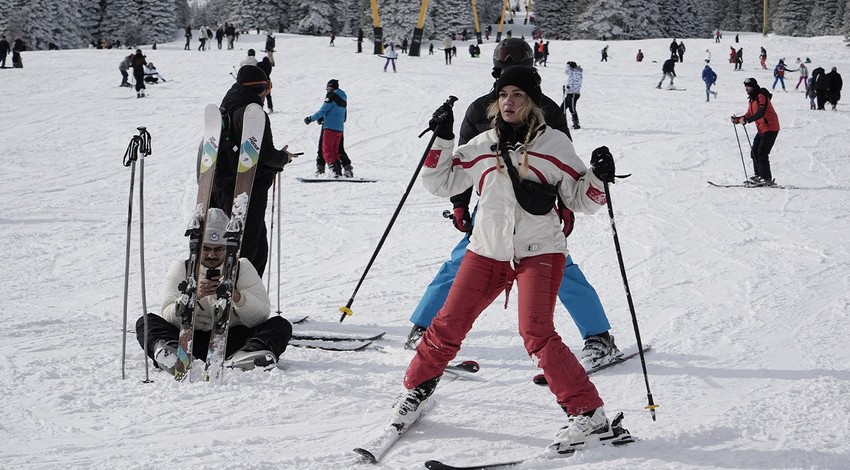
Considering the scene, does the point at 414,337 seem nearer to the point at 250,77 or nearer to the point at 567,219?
the point at 567,219

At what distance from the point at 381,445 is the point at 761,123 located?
10088 mm

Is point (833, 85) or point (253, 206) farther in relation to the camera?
point (833, 85)

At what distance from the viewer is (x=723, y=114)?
65.8ft

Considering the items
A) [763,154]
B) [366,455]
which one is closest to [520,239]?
[366,455]

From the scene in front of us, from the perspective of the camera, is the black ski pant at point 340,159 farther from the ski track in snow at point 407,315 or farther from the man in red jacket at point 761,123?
the man in red jacket at point 761,123

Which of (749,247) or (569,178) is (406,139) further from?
(569,178)

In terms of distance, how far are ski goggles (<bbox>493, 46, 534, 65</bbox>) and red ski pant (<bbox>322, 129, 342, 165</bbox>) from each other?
309 inches

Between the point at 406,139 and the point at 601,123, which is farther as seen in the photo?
the point at 601,123

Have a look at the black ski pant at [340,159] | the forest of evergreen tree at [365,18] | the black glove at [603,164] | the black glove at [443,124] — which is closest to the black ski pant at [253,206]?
the black glove at [443,124]

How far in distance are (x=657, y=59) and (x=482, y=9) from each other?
1441 inches

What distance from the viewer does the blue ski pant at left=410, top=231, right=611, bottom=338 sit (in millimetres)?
4480

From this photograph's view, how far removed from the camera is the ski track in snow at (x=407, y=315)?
3.43m

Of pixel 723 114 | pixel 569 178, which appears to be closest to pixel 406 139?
pixel 723 114

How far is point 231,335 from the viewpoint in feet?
15.0
